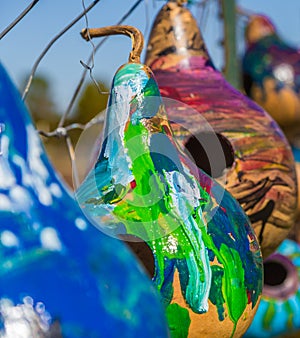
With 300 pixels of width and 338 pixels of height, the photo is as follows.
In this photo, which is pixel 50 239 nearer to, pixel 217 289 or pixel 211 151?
pixel 217 289

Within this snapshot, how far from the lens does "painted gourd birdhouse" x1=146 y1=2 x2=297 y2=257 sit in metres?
1.72

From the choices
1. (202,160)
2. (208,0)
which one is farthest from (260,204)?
(208,0)

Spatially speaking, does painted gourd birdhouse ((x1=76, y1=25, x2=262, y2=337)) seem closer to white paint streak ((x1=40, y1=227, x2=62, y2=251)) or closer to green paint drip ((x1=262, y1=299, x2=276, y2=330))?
white paint streak ((x1=40, y1=227, x2=62, y2=251))

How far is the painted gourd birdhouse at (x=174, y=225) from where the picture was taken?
48.1 inches

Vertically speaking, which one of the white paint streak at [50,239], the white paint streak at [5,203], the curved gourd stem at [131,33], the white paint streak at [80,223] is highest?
the white paint streak at [5,203]

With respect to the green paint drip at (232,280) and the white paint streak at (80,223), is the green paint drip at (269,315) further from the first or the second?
the white paint streak at (80,223)

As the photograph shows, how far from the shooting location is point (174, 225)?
1.23 metres

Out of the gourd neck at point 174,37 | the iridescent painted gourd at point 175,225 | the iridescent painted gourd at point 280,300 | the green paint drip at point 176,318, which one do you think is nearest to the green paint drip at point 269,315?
the iridescent painted gourd at point 280,300

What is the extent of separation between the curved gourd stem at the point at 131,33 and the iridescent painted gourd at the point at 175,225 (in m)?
0.09

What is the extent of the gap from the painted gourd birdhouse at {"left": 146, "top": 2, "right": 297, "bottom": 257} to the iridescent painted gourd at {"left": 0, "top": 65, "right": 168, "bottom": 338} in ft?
2.70

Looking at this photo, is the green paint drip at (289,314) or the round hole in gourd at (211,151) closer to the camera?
the round hole in gourd at (211,151)

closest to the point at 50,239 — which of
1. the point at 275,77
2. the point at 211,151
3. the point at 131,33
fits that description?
the point at 131,33

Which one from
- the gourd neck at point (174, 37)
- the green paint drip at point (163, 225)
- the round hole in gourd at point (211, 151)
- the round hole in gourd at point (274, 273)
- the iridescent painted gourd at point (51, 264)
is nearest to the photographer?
the iridescent painted gourd at point (51, 264)

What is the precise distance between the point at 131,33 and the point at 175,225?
35 centimetres
